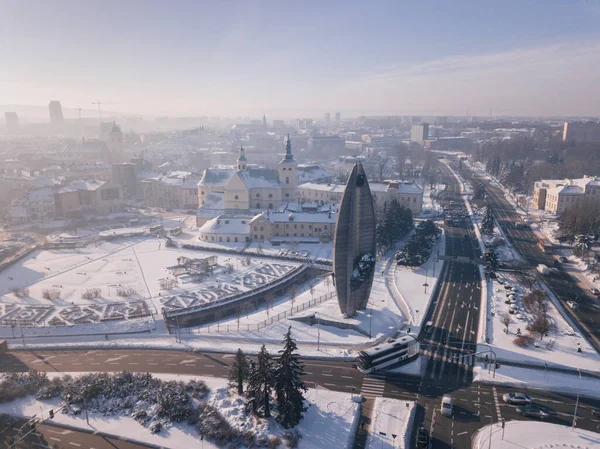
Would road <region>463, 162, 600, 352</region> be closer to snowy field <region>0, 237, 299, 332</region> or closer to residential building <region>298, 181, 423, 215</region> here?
residential building <region>298, 181, 423, 215</region>

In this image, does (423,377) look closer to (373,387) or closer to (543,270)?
(373,387)

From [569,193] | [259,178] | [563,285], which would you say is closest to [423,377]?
[563,285]

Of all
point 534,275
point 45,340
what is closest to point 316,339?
point 45,340

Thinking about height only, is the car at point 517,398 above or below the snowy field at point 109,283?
above

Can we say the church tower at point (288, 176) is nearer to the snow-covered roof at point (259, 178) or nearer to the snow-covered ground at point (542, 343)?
the snow-covered roof at point (259, 178)

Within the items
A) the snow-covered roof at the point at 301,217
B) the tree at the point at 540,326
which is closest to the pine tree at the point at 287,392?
the tree at the point at 540,326

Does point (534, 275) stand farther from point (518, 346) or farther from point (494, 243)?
point (518, 346)
